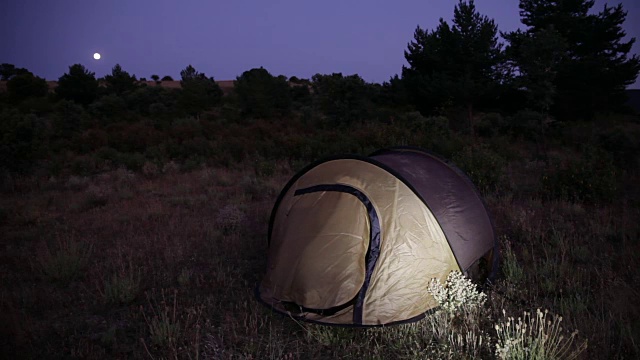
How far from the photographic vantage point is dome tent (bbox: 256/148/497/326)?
3.86 meters

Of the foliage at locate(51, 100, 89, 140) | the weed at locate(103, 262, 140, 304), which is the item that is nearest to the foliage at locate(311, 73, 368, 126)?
the foliage at locate(51, 100, 89, 140)

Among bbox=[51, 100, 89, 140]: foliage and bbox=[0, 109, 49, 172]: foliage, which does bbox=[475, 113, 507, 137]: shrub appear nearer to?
bbox=[0, 109, 49, 172]: foliage

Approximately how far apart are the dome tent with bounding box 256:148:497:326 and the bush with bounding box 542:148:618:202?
Result: 4.41 m

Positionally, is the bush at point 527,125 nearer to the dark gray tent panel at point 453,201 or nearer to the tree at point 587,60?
the tree at point 587,60

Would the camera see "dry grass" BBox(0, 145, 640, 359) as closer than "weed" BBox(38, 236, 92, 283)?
Yes

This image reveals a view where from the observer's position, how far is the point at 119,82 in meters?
33.0

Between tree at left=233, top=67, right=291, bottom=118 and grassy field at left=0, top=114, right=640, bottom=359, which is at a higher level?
tree at left=233, top=67, right=291, bottom=118

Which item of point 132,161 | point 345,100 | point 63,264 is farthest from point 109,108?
point 63,264

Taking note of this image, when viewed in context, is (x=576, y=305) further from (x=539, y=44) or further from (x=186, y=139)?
(x=539, y=44)

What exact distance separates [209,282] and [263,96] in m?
23.3

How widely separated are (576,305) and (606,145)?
12.5 meters

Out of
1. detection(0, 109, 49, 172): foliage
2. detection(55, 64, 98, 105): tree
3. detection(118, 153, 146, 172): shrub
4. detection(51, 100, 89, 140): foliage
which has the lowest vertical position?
detection(118, 153, 146, 172): shrub

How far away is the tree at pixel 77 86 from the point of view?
29.6 m

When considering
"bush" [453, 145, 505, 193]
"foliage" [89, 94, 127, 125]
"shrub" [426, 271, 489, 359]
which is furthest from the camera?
"foliage" [89, 94, 127, 125]
